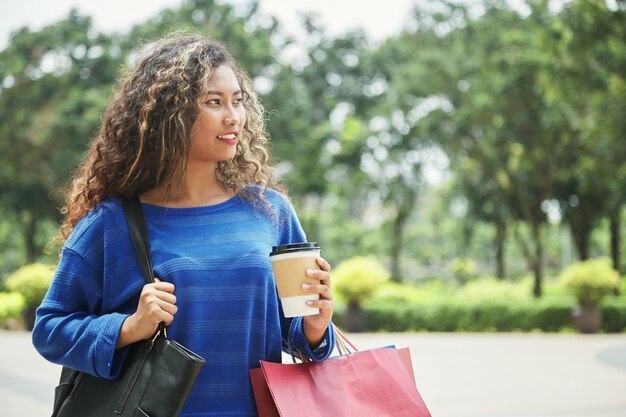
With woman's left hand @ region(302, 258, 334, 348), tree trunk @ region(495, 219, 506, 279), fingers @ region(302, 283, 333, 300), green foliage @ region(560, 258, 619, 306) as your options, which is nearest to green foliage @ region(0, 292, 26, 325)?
green foliage @ region(560, 258, 619, 306)

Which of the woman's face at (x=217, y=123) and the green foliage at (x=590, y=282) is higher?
the woman's face at (x=217, y=123)

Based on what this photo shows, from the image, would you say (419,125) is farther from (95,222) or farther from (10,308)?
(95,222)

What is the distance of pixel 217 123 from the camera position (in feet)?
5.82

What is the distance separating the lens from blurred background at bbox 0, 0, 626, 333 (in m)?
16.8

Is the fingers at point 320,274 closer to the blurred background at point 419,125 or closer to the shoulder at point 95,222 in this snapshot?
the shoulder at point 95,222

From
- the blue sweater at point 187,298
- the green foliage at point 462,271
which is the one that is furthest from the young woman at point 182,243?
the green foliage at point 462,271

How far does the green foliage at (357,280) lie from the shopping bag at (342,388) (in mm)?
15092

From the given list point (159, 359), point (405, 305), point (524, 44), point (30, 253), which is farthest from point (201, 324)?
point (30, 253)

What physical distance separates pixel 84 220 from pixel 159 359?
0.39 metres

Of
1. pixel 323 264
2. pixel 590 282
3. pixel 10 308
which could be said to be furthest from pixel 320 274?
pixel 10 308

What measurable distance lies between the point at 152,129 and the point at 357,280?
50.0ft

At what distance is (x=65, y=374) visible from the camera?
1681 mm

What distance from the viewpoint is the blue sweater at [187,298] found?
1653 mm

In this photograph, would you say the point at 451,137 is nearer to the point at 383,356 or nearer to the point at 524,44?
the point at 524,44
